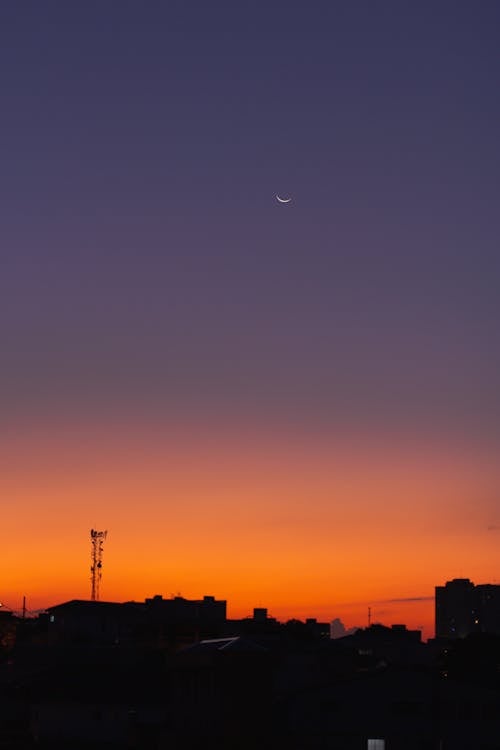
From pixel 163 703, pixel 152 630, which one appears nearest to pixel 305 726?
pixel 163 703

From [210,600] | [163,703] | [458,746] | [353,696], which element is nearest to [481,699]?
[458,746]

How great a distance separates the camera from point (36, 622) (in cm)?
16775

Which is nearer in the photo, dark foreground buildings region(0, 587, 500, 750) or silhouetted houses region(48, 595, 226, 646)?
dark foreground buildings region(0, 587, 500, 750)

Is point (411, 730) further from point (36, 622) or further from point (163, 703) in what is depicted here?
point (36, 622)

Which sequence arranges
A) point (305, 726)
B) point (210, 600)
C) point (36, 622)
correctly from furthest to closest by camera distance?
point (210, 600) < point (36, 622) < point (305, 726)

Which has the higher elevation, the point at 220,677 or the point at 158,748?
the point at 220,677

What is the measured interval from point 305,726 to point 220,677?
5517mm

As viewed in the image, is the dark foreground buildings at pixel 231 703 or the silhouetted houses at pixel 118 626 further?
the silhouetted houses at pixel 118 626

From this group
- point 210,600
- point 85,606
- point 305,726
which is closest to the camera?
point 305,726

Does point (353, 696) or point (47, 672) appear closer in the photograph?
point (353, 696)

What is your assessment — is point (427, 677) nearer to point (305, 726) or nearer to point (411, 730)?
point (411, 730)

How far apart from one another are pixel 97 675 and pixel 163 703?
19.1ft

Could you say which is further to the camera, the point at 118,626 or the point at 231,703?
the point at 118,626

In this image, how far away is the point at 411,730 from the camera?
69312 mm
